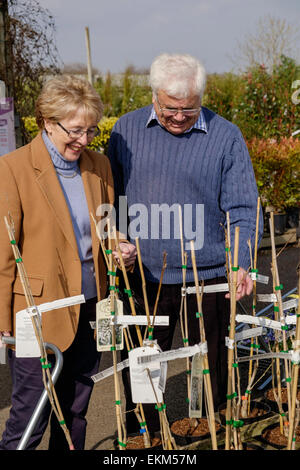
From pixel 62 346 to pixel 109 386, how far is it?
1.72 metres

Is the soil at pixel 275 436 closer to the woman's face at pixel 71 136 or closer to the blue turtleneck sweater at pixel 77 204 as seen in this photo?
the blue turtleneck sweater at pixel 77 204

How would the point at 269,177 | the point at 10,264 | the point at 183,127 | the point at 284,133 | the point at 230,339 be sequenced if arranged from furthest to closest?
the point at 284,133
the point at 269,177
the point at 183,127
the point at 10,264
the point at 230,339

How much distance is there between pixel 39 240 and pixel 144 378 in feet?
2.15

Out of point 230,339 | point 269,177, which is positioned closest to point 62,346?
point 230,339

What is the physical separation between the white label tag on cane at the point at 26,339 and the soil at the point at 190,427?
26.3 inches

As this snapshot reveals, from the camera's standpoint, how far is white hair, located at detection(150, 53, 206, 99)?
83.8 inches

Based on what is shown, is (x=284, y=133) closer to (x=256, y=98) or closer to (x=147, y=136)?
(x=256, y=98)

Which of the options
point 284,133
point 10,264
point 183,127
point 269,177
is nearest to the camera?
point 10,264

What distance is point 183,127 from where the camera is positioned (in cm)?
228

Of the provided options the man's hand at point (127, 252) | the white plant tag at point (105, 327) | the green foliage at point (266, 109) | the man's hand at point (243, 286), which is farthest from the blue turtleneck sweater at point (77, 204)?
the green foliage at point (266, 109)

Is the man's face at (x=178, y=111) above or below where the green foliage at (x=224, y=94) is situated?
below

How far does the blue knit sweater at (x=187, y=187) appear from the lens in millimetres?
2330

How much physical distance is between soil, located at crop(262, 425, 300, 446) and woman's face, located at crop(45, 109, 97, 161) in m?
1.22

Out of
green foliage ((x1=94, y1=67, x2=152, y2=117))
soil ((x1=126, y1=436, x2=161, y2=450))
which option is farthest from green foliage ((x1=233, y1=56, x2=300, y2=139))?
soil ((x1=126, y1=436, x2=161, y2=450))
